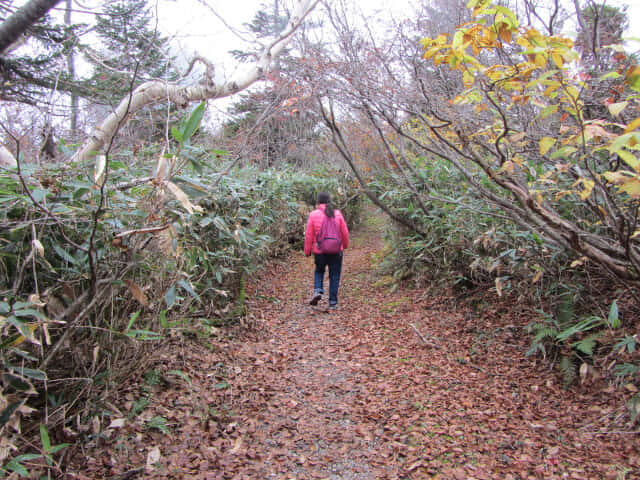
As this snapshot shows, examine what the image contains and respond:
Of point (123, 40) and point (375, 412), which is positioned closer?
point (375, 412)

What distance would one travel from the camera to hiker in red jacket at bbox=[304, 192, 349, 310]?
5.41 meters

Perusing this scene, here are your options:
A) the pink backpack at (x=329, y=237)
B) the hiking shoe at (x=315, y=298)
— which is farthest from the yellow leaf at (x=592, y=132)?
the hiking shoe at (x=315, y=298)

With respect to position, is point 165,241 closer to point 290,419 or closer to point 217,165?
point 290,419

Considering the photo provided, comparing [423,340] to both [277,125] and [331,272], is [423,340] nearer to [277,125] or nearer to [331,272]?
[331,272]

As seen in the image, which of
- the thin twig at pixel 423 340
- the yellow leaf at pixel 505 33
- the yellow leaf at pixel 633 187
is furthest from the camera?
the thin twig at pixel 423 340

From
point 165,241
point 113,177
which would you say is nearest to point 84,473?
point 165,241

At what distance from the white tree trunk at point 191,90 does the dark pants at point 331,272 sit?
2562 mm

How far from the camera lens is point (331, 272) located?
5.53m

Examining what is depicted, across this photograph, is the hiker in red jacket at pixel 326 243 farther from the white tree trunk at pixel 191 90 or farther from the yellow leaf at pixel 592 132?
the yellow leaf at pixel 592 132

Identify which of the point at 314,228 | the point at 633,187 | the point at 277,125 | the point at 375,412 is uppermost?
the point at 277,125

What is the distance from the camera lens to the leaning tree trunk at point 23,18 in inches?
111

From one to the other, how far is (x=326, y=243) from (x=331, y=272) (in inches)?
17.8

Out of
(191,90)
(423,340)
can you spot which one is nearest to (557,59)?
(423,340)

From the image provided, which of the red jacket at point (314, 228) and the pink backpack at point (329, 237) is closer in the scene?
the pink backpack at point (329, 237)
